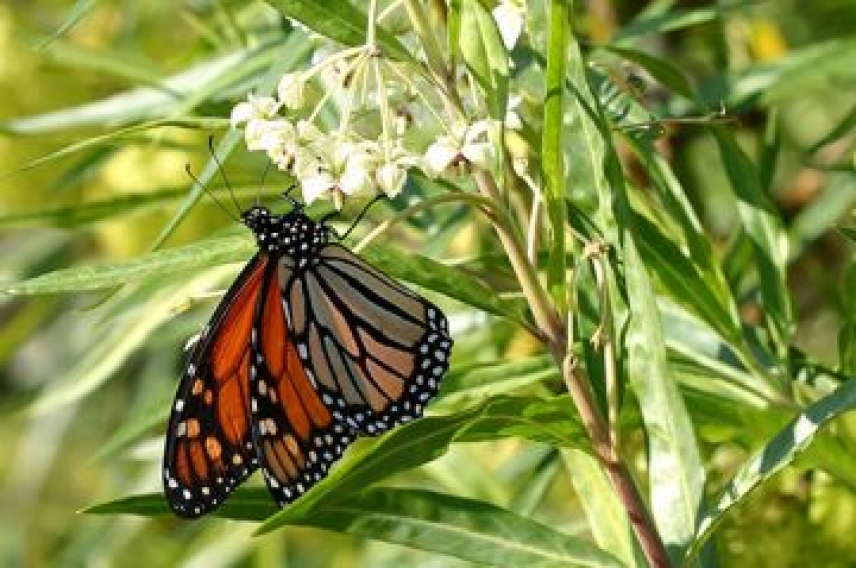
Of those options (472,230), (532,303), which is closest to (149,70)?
(472,230)

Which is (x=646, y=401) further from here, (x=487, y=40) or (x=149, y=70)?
(x=149, y=70)

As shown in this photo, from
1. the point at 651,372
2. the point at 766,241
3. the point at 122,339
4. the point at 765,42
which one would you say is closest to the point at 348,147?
the point at 651,372

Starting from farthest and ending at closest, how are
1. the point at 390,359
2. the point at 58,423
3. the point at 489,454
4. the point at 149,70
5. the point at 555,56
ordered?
the point at 58,423, the point at 489,454, the point at 149,70, the point at 390,359, the point at 555,56

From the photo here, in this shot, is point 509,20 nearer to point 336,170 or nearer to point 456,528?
point 336,170

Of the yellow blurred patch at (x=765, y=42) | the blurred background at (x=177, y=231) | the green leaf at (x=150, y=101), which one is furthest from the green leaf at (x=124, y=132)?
the yellow blurred patch at (x=765, y=42)


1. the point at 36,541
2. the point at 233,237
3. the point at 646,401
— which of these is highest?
the point at 233,237

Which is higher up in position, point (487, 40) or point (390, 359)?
point (487, 40)

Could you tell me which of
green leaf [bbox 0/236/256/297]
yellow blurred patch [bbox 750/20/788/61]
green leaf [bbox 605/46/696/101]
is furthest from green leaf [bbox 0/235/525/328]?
yellow blurred patch [bbox 750/20/788/61]

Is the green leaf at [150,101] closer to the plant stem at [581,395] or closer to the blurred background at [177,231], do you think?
the blurred background at [177,231]
